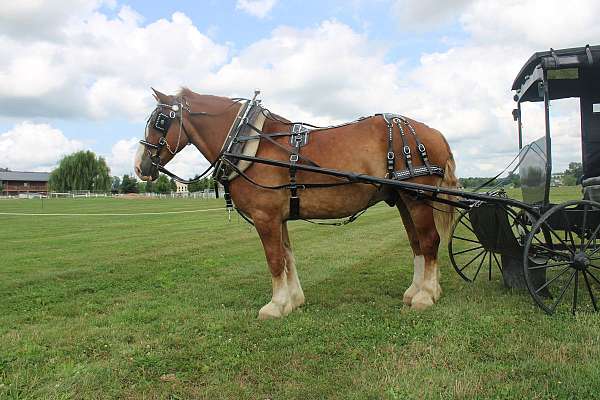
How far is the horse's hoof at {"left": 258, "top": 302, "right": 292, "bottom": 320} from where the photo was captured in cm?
544

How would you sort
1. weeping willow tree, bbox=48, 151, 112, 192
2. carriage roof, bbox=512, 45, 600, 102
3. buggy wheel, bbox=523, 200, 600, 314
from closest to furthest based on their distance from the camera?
buggy wheel, bbox=523, 200, 600, 314
carriage roof, bbox=512, 45, 600, 102
weeping willow tree, bbox=48, 151, 112, 192

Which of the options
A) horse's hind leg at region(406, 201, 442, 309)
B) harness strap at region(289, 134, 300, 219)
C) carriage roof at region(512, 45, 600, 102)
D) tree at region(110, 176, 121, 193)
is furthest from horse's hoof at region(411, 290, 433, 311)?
tree at region(110, 176, 121, 193)

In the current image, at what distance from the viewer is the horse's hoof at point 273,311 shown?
17.8 ft

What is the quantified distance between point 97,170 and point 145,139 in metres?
101

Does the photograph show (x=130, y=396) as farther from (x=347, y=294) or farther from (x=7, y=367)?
(x=347, y=294)

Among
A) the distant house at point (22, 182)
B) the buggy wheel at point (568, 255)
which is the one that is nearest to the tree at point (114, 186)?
the distant house at point (22, 182)

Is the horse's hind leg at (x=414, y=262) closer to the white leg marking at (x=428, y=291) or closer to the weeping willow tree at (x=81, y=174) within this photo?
the white leg marking at (x=428, y=291)

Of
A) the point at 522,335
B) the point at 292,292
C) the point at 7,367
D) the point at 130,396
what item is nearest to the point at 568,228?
the point at 522,335

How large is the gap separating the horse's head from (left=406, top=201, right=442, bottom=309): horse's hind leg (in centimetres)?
303

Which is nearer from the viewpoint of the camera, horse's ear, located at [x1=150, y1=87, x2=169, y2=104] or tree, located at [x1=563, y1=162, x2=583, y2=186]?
horse's ear, located at [x1=150, y1=87, x2=169, y2=104]

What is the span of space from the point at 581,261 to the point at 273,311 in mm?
3430

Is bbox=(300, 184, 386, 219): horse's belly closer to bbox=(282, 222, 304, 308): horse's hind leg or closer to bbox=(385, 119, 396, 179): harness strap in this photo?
bbox=(385, 119, 396, 179): harness strap

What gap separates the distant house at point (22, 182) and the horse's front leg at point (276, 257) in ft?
478

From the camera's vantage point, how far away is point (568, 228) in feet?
18.0
